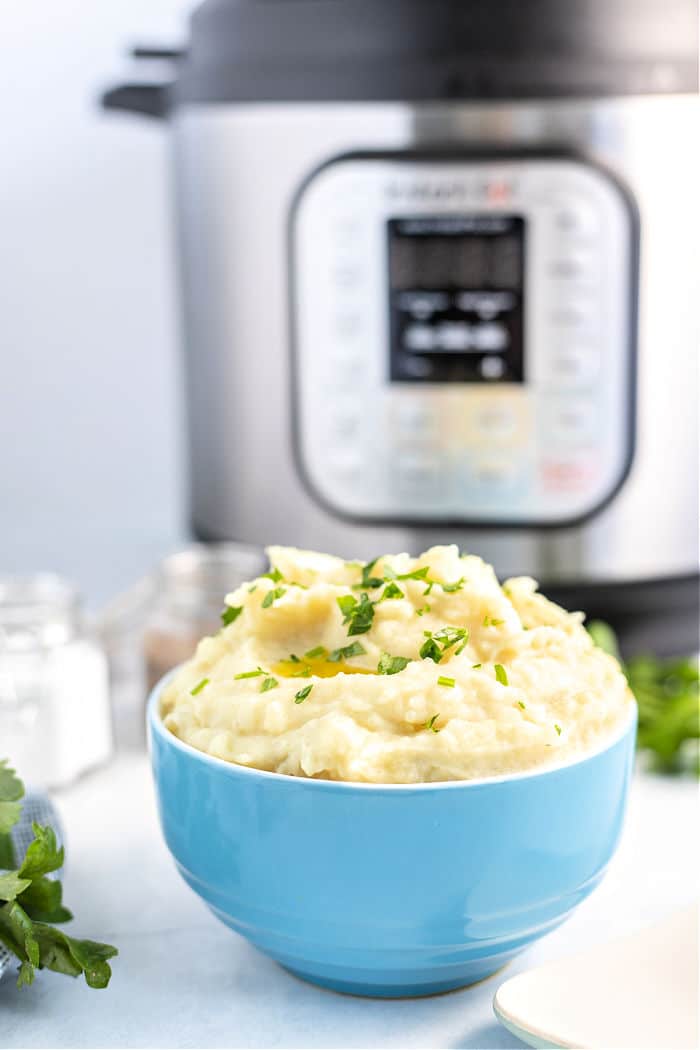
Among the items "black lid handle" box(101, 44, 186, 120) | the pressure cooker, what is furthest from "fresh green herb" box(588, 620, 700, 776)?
"black lid handle" box(101, 44, 186, 120)

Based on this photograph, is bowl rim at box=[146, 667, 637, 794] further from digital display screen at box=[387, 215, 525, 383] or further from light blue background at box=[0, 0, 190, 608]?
light blue background at box=[0, 0, 190, 608]

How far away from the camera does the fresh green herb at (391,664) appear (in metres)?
0.69

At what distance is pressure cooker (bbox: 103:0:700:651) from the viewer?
1091mm

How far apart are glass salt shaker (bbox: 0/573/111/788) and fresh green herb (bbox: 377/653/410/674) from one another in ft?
1.33

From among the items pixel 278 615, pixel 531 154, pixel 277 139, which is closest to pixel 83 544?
pixel 277 139

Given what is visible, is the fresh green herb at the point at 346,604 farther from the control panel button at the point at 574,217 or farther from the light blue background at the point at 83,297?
the light blue background at the point at 83,297

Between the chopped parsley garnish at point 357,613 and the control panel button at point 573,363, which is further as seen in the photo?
the control panel button at point 573,363

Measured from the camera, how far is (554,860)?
2.21 feet

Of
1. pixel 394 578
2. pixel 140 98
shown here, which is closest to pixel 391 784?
pixel 394 578

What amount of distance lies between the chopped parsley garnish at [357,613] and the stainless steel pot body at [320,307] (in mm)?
441

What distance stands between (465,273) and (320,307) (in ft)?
0.41

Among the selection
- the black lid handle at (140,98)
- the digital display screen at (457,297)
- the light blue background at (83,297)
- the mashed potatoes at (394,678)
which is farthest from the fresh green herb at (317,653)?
the light blue background at (83,297)

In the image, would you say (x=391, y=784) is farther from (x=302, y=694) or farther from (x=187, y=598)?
(x=187, y=598)

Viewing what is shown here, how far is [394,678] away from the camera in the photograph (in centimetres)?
67
